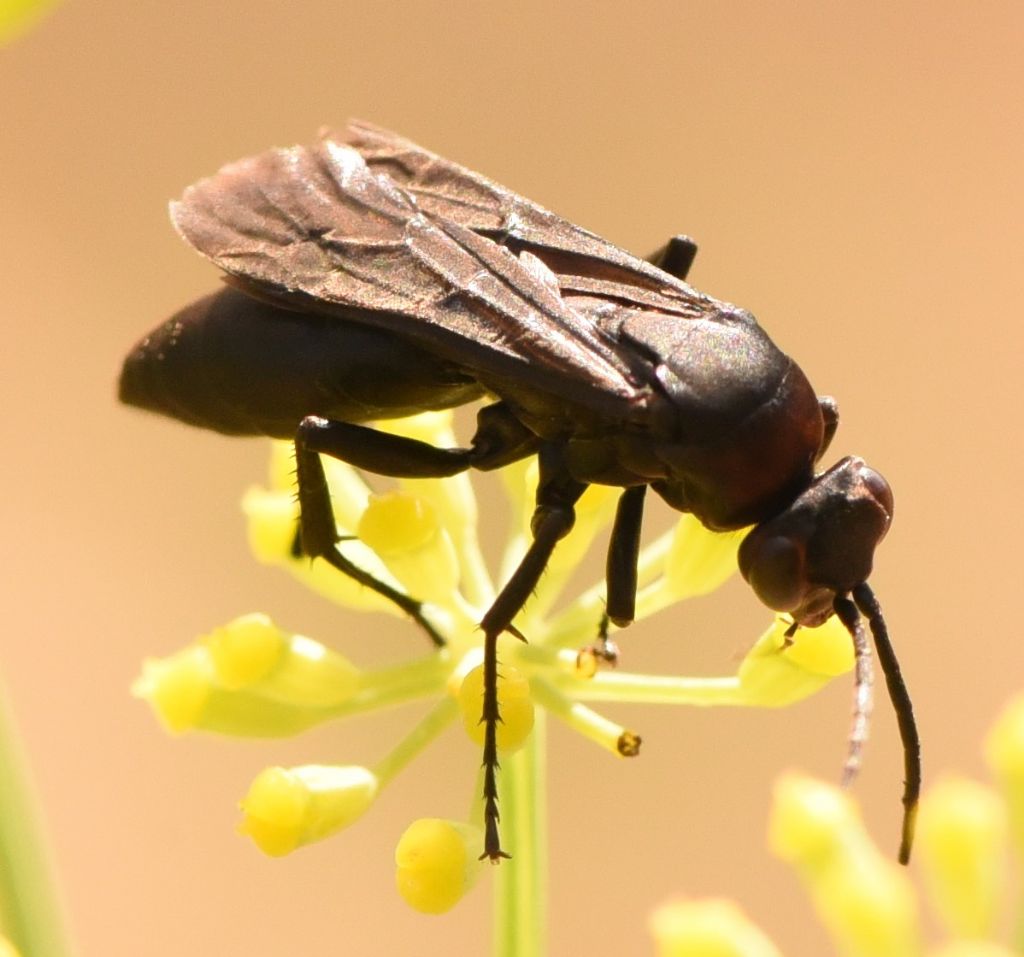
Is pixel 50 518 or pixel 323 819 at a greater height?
pixel 323 819

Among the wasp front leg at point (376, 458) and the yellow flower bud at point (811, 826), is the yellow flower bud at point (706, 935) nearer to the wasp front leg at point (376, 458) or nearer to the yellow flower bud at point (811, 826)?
the yellow flower bud at point (811, 826)

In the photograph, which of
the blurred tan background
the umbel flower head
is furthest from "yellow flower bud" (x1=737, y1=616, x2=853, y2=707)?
the blurred tan background

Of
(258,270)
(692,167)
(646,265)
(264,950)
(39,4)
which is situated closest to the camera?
(39,4)

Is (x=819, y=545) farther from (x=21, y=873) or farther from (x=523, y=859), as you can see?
(x=21, y=873)

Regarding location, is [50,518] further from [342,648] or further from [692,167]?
[692,167]

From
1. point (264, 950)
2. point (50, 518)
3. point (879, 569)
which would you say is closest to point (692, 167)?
point (879, 569)

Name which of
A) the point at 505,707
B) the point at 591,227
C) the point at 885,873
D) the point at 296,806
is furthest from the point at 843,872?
the point at 591,227
